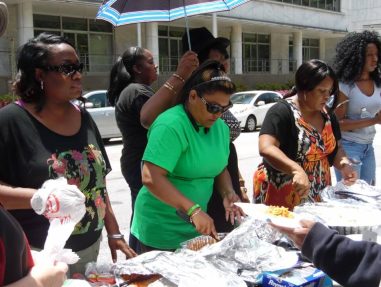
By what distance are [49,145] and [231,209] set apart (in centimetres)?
99

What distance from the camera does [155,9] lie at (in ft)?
11.5

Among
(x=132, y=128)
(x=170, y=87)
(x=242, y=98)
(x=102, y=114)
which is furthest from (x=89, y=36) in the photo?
(x=170, y=87)

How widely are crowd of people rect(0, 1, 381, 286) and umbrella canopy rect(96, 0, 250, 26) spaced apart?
0.28 m

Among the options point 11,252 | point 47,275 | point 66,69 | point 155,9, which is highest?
point 155,9

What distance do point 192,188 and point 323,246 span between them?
883 millimetres

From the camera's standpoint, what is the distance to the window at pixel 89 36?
846 inches

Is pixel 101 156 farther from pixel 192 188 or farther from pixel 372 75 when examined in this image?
pixel 372 75

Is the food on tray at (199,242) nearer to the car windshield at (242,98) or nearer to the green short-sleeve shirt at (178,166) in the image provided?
the green short-sleeve shirt at (178,166)

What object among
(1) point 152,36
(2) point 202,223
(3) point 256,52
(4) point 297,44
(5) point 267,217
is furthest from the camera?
(4) point 297,44

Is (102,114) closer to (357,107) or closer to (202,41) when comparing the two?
(357,107)

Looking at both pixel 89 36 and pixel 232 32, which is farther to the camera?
pixel 232 32

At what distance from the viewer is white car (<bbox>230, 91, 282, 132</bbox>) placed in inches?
633

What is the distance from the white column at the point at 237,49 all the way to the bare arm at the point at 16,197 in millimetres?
25235

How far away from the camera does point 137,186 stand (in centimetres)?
341
